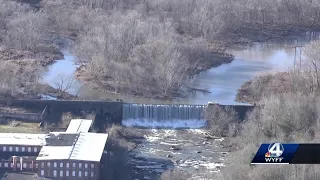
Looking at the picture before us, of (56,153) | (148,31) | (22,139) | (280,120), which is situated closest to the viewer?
(56,153)

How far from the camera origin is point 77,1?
123ft

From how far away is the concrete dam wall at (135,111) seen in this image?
68.2 ft

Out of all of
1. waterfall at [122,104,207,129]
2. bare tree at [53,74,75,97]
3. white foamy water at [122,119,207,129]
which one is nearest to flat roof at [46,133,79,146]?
white foamy water at [122,119,207,129]

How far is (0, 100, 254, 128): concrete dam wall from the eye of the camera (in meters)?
20.8

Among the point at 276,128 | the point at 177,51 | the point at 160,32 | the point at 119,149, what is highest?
the point at 160,32

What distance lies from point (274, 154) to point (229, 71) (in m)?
22.5

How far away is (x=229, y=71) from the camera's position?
2759 cm

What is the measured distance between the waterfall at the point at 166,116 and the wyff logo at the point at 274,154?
50.6 feet

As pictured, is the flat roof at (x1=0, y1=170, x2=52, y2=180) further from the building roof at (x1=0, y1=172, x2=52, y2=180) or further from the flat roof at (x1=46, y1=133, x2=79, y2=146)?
the flat roof at (x1=46, y1=133, x2=79, y2=146)

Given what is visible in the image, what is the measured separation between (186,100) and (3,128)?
22.3ft

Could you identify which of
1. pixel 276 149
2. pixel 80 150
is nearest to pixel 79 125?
pixel 80 150

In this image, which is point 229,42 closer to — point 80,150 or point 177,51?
point 177,51

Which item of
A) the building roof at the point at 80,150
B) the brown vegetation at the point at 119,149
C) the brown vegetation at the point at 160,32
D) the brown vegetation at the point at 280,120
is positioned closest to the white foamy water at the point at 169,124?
the brown vegetation at the point at 119,149

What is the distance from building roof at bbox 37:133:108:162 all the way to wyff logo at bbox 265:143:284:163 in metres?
10.7
